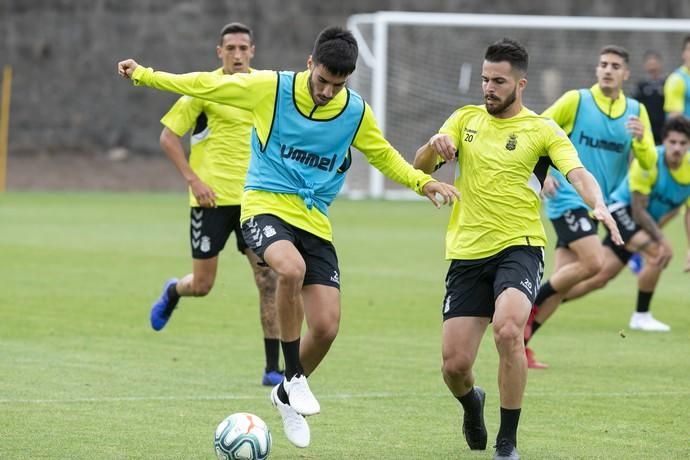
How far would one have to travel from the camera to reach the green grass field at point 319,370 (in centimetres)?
761

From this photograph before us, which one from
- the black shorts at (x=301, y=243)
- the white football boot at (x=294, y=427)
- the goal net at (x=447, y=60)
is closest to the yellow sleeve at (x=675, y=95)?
the black shorts at (x=301, y=243)

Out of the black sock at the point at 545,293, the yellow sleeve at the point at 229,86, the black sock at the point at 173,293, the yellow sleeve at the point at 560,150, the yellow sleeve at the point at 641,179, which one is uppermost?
the yellow sleeve at the point at 229,86

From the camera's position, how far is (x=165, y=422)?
800 centimetres

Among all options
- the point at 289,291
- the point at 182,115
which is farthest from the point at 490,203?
the point at 182,115

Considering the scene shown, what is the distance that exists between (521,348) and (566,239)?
4.21 metres

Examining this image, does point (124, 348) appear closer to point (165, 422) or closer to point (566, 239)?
point (165, 422)

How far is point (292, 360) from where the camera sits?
25.1ft

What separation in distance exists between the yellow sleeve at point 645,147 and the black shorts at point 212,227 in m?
3.35

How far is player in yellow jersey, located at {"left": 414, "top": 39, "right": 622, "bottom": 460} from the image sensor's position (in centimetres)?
734

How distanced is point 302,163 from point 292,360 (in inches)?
44.6

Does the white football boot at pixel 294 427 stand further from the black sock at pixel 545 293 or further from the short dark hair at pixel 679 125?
the short dark hair at pixel 679 125

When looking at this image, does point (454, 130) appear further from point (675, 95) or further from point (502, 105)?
point (675, 95)

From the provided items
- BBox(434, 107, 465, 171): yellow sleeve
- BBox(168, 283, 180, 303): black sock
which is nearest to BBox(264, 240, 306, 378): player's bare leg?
BBox(434, 107, 465, 171): yellow sleeve

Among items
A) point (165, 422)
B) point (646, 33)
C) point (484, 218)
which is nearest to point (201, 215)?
point (165, 422)
